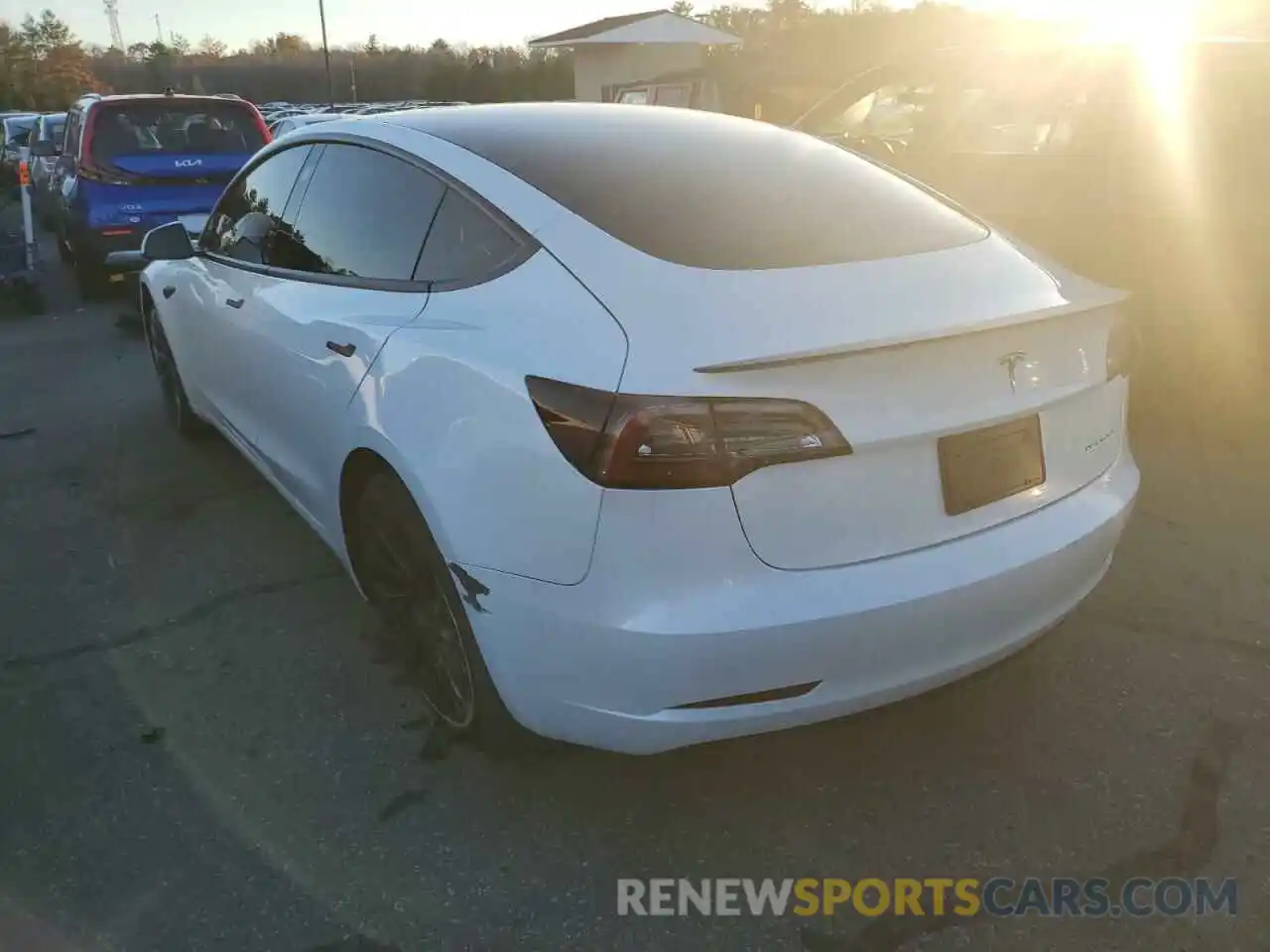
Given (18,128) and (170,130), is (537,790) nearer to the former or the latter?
(170,130)

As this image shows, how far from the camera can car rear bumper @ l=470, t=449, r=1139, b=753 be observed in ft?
6.89

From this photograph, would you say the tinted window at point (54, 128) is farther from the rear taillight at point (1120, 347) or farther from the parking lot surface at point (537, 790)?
the rear taillight at point (1120, 347)

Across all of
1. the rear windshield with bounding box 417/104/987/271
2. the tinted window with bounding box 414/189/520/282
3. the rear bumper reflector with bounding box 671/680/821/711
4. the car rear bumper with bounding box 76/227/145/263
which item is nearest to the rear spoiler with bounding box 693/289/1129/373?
the rear windshield with bounding box 417/104/987/271

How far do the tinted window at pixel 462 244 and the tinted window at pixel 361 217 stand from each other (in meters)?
0.06

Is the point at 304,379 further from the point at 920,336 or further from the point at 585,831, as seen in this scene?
the point at 920,336

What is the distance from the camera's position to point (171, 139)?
937cm

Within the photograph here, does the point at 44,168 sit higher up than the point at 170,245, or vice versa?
the point at 44,168

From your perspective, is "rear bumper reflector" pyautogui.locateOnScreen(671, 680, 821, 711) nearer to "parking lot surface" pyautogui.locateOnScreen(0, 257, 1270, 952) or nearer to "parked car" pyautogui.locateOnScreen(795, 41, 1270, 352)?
"parking lot surface" pyautogui.locateOnScreen(0, 257, 1270, 952)

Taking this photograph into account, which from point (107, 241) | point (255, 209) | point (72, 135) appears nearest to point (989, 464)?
point (255, 209)

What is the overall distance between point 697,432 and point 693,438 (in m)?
0.01

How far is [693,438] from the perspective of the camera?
2061 mm

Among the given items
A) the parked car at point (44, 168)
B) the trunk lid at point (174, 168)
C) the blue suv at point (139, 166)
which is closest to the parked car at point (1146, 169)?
the trunk lid at point (174, 168)

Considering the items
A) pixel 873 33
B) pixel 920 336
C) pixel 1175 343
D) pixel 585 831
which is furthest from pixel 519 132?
pixel 873 33

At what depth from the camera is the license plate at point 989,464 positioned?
2.27 meters
